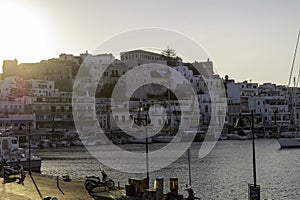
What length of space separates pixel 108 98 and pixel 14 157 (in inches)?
3465

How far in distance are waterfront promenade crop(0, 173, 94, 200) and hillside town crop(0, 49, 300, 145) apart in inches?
2880

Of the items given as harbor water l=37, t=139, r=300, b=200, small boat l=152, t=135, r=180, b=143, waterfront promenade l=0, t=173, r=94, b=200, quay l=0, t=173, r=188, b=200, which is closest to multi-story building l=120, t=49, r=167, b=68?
small boat l=152, t=135, r=180, b=143

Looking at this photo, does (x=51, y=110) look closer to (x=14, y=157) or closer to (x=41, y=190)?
(x=14, y=157)

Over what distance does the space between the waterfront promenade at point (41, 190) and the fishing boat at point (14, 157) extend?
46.3ft

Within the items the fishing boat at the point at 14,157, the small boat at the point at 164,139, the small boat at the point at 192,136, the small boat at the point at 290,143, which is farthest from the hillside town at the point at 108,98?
the fishing boat at the point at 14,157

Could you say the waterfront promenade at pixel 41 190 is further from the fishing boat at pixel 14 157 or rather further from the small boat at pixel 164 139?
the small boat at pixel 164 139

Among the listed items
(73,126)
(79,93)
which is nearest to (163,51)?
(79,93)

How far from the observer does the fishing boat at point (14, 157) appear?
1731 inches

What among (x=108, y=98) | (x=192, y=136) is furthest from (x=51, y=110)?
(x=192, y=136)

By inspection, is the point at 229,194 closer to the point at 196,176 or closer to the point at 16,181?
the point at 196,176

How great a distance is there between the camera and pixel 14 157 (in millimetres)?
45844

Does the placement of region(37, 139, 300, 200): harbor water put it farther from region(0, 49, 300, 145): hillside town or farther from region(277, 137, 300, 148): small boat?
region(0, 49, 300, 145): hillside town

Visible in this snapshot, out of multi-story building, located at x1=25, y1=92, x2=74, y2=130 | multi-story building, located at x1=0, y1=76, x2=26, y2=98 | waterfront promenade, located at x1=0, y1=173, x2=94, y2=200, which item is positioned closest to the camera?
Result: waterfront promenade, located at x1=0, y1=173, x2=94, y2=200

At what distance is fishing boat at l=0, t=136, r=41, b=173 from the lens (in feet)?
144
